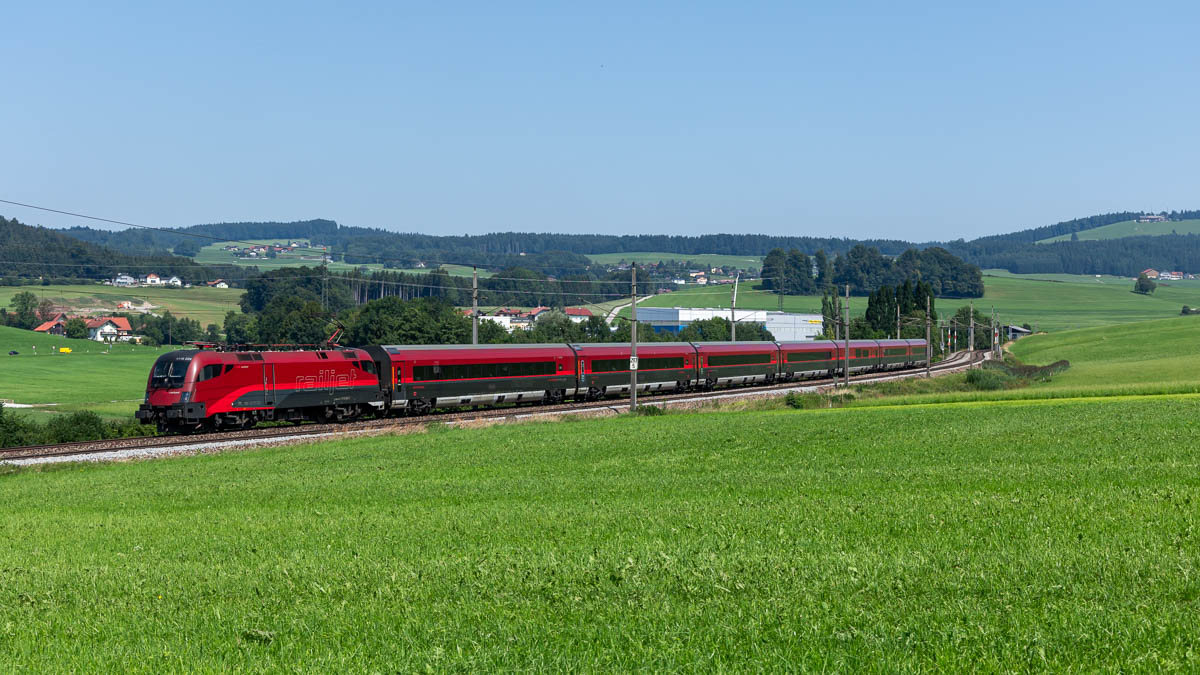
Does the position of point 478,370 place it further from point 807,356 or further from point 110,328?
point 110,328

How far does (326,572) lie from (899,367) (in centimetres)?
10453

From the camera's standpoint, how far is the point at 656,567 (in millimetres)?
12281

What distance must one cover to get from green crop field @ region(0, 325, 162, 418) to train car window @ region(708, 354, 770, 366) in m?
40.3

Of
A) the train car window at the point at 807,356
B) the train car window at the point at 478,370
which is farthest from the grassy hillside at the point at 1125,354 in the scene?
the train car window at the point at 478,370

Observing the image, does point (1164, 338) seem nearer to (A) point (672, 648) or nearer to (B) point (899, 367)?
(B) point (899, 367)

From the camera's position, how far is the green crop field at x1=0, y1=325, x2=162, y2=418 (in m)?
85.9

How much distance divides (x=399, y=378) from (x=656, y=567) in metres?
40.9

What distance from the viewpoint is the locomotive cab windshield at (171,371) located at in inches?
1692

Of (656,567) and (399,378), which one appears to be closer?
(656,567)

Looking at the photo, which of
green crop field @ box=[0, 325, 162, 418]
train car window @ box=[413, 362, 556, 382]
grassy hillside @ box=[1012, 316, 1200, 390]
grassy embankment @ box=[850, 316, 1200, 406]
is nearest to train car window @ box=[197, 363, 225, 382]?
train car window @ box=[413, 362, 556, 382]

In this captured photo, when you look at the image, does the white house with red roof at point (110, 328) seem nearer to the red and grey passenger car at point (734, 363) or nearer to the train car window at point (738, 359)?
the red and grey passenger car at point (734, 363)

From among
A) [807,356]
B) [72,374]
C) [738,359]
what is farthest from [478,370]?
[72,374]

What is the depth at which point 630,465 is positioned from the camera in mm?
25531

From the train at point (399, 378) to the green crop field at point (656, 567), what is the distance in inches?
736
